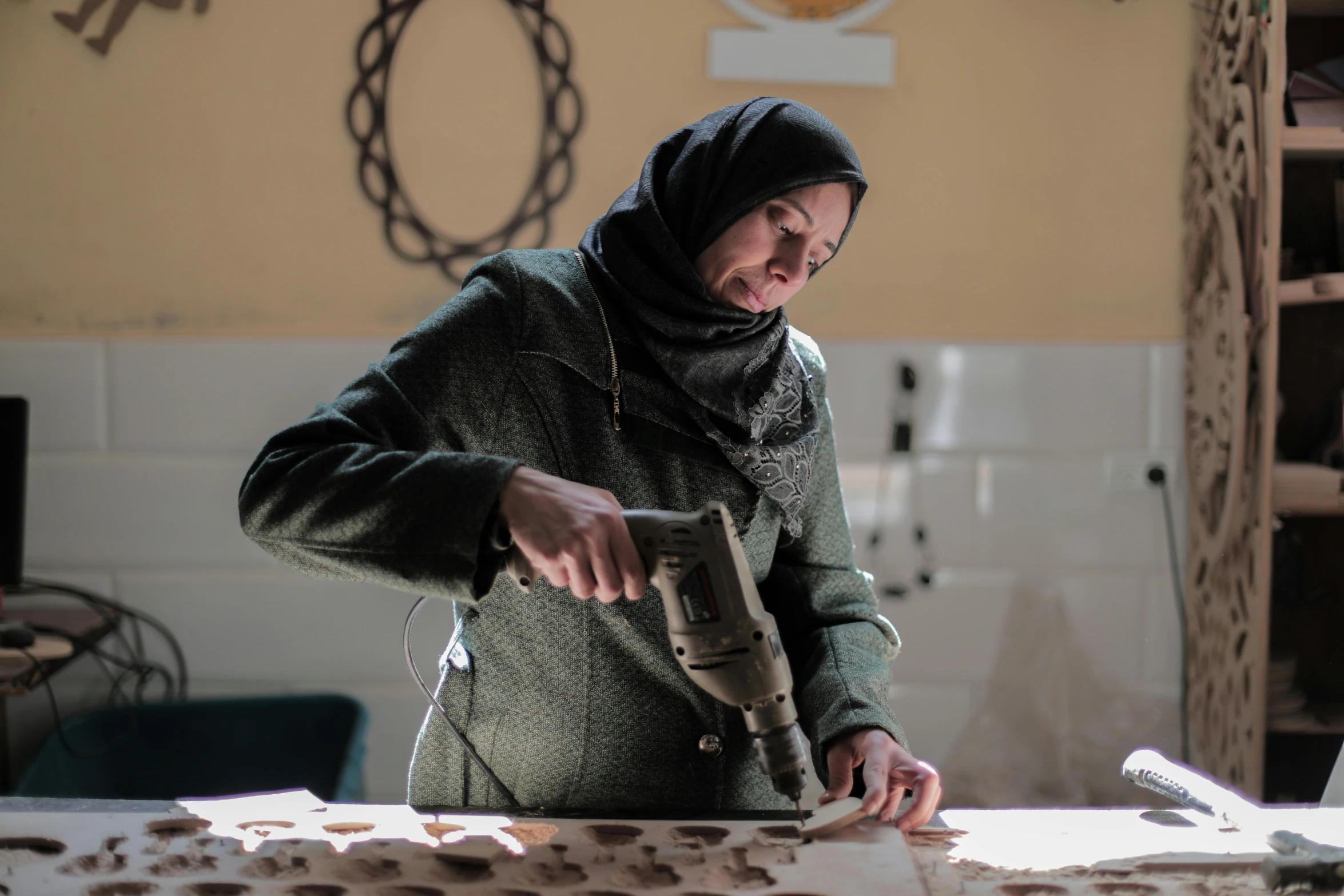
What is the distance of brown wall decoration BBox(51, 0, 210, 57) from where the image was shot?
2154 mm

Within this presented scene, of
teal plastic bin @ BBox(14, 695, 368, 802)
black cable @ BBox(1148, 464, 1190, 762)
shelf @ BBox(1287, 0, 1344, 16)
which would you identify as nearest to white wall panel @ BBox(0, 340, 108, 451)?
teal plastic bin @ BBox(14, 695, 368, 802)

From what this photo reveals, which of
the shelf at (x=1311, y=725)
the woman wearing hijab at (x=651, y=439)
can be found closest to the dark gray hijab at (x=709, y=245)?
the woman wearing hijab at (x=651, y=439)

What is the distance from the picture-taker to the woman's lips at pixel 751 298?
1.21 metres

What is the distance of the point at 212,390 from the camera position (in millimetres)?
2209

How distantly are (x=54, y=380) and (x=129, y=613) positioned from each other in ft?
1.72

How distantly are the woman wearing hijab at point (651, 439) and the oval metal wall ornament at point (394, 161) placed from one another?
1000 millimetres

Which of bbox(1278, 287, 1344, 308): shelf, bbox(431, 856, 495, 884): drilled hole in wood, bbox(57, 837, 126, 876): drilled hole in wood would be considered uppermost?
bbox(1278, 287, 1344, 308): shelf

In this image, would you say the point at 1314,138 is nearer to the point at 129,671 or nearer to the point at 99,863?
the point at 99,863

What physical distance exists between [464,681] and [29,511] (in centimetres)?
155

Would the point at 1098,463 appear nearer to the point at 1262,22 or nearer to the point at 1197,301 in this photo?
the point at 1197,301

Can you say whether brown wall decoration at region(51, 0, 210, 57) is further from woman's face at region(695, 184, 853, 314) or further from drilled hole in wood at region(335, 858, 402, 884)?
drilled hole in wood at region(335, 858, 402, 884)

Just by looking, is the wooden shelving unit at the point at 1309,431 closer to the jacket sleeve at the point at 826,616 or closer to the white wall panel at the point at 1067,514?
the white wall panel at the point at 1067,514

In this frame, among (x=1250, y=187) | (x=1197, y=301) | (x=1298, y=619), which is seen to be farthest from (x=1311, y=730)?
(x=1250, y=187)

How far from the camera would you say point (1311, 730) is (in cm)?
203
